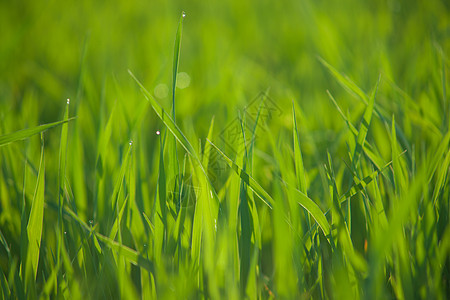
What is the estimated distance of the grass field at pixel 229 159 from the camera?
18.3 inches

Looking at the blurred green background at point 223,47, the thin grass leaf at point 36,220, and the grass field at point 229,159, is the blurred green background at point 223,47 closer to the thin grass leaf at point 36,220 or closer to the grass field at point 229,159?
the grass field at point 229,159

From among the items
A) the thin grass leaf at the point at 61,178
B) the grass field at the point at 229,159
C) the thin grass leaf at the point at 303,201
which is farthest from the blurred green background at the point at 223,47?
the thin grass leaf at the point at 303,201

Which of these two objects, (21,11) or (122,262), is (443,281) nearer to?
(122,262)

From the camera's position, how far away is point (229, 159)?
18.1 inches

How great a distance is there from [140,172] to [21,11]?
4.93 ft

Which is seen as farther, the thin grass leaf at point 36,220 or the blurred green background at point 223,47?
the blurred green background at point 223,47

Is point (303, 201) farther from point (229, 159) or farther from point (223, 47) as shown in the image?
point (223, 47)

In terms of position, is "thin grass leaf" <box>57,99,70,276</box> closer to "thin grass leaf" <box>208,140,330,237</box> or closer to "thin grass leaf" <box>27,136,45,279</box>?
"thin grass leaf" <box>27,136,45,279</box>

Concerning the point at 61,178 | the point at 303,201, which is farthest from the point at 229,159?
the point at 61,178

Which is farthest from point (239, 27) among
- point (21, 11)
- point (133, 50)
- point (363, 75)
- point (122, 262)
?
point (122, 262)

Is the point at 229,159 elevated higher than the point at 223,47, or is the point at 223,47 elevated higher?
the point at 223,47

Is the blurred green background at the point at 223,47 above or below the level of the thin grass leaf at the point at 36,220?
above

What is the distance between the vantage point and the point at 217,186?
708 millimetres

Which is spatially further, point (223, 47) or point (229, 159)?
point (223, 47)
